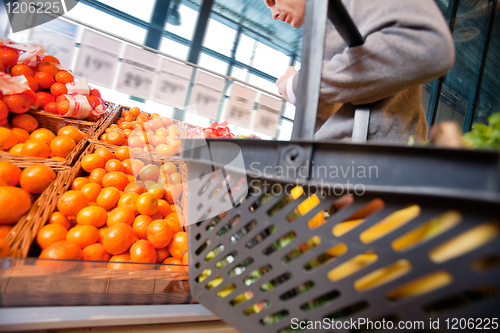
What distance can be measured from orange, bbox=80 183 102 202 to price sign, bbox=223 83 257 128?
59.0 inches

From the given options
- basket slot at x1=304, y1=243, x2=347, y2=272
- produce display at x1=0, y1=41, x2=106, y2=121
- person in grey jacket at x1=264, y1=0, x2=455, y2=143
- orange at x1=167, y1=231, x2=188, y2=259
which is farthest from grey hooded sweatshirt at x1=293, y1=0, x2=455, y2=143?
produce display at x1=0, y1=41, x2=106, y2=121

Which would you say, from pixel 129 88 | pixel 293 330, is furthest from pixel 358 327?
pixel 129 88

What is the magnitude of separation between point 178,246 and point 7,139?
0.85 meters

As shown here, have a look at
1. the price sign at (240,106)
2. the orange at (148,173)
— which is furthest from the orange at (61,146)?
the price sign at (240,106)

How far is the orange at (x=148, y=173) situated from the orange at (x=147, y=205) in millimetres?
241

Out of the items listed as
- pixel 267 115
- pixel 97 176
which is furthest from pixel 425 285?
pixel 267 115

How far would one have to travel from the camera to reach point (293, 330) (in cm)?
34

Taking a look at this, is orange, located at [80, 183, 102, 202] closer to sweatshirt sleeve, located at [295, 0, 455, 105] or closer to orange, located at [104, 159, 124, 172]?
orange, located at [104, 159, 124, 172]

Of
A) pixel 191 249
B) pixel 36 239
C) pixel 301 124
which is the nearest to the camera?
pixel 301 124

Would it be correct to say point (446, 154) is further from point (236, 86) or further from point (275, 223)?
point (236, 86)

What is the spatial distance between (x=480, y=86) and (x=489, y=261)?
5288mm

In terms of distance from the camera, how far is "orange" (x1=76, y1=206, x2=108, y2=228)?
74 centimetres

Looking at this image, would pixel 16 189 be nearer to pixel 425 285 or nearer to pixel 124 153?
pixel 124 153

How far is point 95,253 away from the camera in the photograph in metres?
0.66
